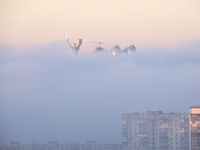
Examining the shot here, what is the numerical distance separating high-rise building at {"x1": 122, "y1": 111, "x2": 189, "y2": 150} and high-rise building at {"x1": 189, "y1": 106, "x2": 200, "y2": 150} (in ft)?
1.05

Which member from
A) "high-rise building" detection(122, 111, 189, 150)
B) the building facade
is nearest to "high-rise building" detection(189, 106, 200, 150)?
"high-rise building" detection(122, 111, 189, 150)

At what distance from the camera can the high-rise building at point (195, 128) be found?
8586mm

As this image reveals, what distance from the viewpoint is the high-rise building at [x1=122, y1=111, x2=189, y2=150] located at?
29.9 feet

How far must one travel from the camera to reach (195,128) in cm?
866

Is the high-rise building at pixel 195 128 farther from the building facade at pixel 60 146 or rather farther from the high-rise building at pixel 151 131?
the building facade at pixel 60 146

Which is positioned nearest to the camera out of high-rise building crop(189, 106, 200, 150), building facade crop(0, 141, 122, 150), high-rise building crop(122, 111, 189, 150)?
high-rise building crop(189, 106, 200, 150)

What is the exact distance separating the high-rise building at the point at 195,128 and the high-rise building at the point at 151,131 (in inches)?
12.6

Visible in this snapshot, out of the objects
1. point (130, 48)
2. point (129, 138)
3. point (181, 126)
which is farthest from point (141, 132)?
point (130, 48)

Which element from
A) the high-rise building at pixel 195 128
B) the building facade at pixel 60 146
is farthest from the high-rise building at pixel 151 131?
the building facade at pixel 60 146

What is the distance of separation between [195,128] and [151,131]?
1.18 m

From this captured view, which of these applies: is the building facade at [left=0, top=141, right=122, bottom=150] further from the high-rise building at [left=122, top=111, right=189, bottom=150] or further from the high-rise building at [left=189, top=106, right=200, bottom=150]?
the high-rise building at [left=189, top=106, right=200, bottom=150]

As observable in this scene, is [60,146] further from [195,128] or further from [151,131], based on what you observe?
[195,128]

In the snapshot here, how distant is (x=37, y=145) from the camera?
9750 mm

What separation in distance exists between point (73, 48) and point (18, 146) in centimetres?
320
